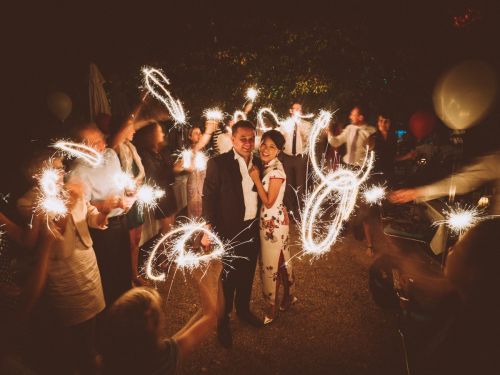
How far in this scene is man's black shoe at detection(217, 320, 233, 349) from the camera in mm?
4008

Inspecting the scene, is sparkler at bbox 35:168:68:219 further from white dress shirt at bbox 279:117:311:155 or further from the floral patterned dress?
white dress shirt at bbox 279:117:311:155

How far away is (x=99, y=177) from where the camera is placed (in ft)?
13.2

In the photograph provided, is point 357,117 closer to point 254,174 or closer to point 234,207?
point 254,174

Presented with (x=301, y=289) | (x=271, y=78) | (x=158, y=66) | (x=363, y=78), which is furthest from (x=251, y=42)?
(x=301, y=289)

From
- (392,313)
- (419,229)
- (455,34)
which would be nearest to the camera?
(392,313)

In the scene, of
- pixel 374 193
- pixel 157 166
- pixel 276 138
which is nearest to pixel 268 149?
pixel 276 138

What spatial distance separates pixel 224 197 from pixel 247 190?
297 millimetres

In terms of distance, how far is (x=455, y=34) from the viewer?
10.2 m

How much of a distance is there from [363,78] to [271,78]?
401 cm

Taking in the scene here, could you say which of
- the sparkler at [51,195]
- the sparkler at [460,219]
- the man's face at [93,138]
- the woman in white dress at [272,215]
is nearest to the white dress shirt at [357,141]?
the sparkler at [460,219]

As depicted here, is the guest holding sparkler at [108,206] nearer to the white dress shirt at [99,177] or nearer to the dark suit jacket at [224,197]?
the white dress shirt at [99,177]

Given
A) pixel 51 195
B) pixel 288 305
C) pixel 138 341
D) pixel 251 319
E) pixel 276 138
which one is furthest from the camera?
pixel 288 305

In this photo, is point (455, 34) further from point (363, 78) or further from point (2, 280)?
point (2, 280)

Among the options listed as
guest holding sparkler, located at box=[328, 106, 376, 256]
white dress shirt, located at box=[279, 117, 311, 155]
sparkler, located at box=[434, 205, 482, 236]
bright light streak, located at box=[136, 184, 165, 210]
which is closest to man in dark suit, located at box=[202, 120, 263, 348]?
bright light streak, located at box=[136, 184, 165, 210]
